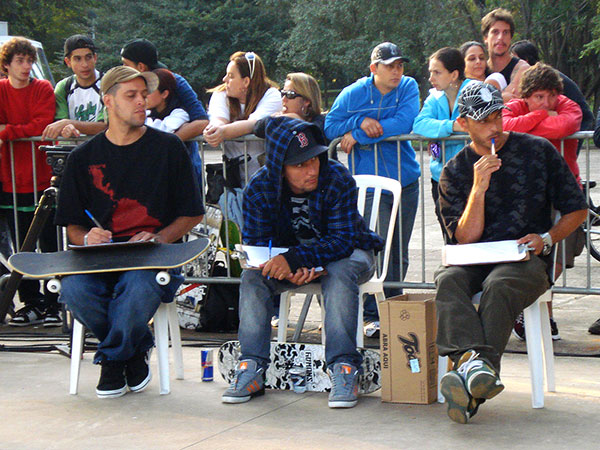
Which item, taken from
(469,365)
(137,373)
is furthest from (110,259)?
(469,365)

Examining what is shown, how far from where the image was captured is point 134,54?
21.1 ft

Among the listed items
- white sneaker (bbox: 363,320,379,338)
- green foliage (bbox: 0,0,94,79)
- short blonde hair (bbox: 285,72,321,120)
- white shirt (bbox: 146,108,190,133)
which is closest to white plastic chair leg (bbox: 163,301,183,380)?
white sneaker (bbox: 363,320,379,338)

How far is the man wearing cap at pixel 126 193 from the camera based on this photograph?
4.80 m

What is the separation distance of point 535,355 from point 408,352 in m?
0.59

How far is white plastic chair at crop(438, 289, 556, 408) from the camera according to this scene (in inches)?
167

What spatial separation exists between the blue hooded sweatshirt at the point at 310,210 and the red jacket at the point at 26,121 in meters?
2.52

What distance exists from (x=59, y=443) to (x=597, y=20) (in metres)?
26.4

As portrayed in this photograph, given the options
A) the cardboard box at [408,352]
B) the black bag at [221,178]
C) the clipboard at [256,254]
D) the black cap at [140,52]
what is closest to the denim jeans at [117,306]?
the clipboard at [256,254]

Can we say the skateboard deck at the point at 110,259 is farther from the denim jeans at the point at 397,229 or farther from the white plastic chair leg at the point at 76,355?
the denim jeans at the point at 397,229

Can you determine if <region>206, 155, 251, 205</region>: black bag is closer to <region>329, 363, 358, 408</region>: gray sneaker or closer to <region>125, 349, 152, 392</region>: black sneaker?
<region>125, 349, 152, 392</region>: black sneaker

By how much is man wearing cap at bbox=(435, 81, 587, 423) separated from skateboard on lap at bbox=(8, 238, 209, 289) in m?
1.30

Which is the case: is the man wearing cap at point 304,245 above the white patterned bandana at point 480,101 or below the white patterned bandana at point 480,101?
below

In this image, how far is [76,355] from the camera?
15.6 ft

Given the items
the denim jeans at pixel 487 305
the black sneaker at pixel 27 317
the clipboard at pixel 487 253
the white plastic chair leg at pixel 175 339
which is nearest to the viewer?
the denim jeans at pixel 487 305
